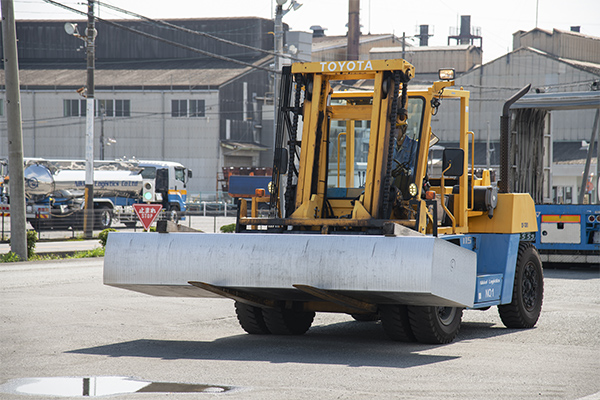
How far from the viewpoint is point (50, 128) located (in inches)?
2766

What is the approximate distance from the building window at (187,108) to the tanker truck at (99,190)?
2249 cm

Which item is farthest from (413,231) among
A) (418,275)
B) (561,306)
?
(561,306)

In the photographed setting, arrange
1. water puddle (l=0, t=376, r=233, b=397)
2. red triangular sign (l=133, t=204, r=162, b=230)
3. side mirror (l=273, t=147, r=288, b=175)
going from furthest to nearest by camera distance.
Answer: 1. red triangular sign (l=133, t=204, r=162, b=230)
2. side mirror (l=273, t=147, r=288, b=175)
3. water puddle (l=0, t=376, r=233, b=397)

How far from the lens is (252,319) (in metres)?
10.3

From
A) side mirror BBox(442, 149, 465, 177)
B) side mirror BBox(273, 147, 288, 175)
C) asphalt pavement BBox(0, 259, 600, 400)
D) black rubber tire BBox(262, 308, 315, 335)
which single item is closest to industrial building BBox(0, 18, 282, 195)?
asphalt pavement BBox(0, 259, 600, 400)

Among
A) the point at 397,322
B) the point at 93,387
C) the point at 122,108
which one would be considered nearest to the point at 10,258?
the point at 397,322

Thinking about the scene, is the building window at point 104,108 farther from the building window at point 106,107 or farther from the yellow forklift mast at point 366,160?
the yellow forklift mast at point 366,160

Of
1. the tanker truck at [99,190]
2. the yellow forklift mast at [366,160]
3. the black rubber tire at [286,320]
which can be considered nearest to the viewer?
the yellow forklift mast at [366,160]

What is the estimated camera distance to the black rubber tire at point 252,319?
10.3 metres

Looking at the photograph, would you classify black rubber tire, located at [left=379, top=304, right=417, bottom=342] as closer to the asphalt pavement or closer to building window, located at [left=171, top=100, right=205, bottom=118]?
the asphalt pavement

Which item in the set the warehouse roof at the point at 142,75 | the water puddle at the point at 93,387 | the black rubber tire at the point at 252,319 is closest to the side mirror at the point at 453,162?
the black rubber tire at the point at 252,319

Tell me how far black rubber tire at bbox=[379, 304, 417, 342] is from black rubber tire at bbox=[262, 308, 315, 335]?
1.23 metres

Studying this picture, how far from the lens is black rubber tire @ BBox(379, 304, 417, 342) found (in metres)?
9.39

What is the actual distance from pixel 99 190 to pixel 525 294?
32.3m
